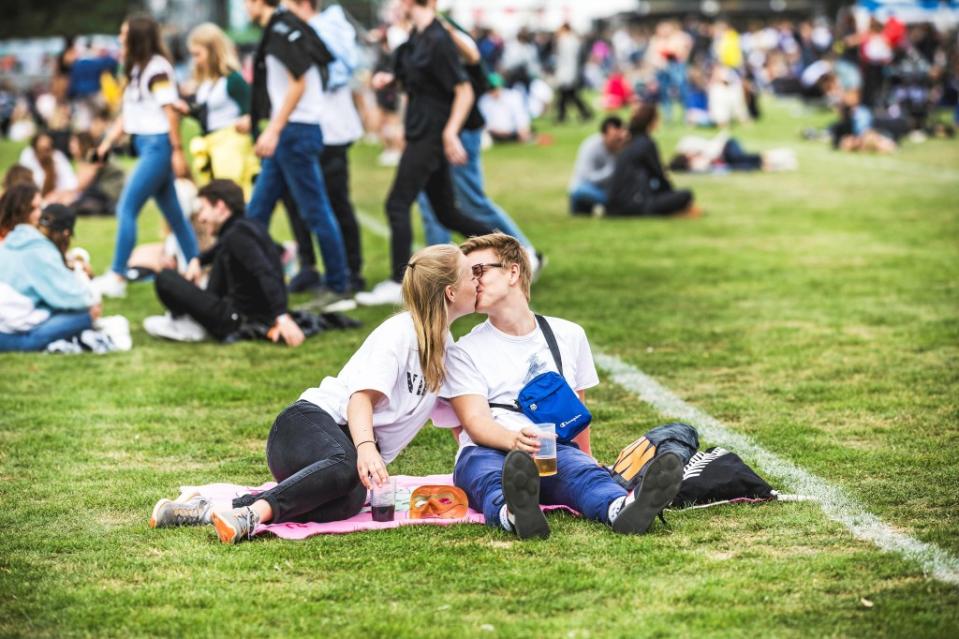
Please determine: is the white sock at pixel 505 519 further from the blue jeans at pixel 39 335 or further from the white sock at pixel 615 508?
the blue jeans at pixel 39 335

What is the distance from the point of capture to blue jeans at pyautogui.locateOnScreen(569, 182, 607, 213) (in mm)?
15312

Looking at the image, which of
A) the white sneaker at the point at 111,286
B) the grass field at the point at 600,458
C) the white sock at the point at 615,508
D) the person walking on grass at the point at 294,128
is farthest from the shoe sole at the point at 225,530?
the white sneaker at the point at 111,286

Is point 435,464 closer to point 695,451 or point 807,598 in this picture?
point 695,451

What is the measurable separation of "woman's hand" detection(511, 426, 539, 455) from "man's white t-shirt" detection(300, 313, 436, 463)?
0.44 metres

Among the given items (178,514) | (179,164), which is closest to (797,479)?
(178,514)

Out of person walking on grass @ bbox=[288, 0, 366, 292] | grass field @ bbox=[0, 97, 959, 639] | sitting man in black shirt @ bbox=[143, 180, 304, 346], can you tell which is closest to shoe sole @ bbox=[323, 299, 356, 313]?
grass field @ bbox=[0, 97, 959, 639]

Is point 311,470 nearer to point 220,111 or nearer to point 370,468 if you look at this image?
point 370,468

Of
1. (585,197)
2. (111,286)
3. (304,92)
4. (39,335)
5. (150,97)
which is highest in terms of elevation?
(304,92)

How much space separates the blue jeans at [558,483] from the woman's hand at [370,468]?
396 mm

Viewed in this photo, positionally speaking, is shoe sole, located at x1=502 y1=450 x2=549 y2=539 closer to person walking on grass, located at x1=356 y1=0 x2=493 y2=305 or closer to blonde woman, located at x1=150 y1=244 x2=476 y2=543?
blonde woman, located at x1=150 y1=244 x2=476 y2=543

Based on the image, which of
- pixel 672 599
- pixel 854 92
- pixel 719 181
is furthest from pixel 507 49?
pixel 672 599

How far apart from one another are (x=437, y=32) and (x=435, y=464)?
14.0ft

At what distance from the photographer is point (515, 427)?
5.52m

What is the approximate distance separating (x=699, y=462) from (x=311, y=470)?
1.51 m
